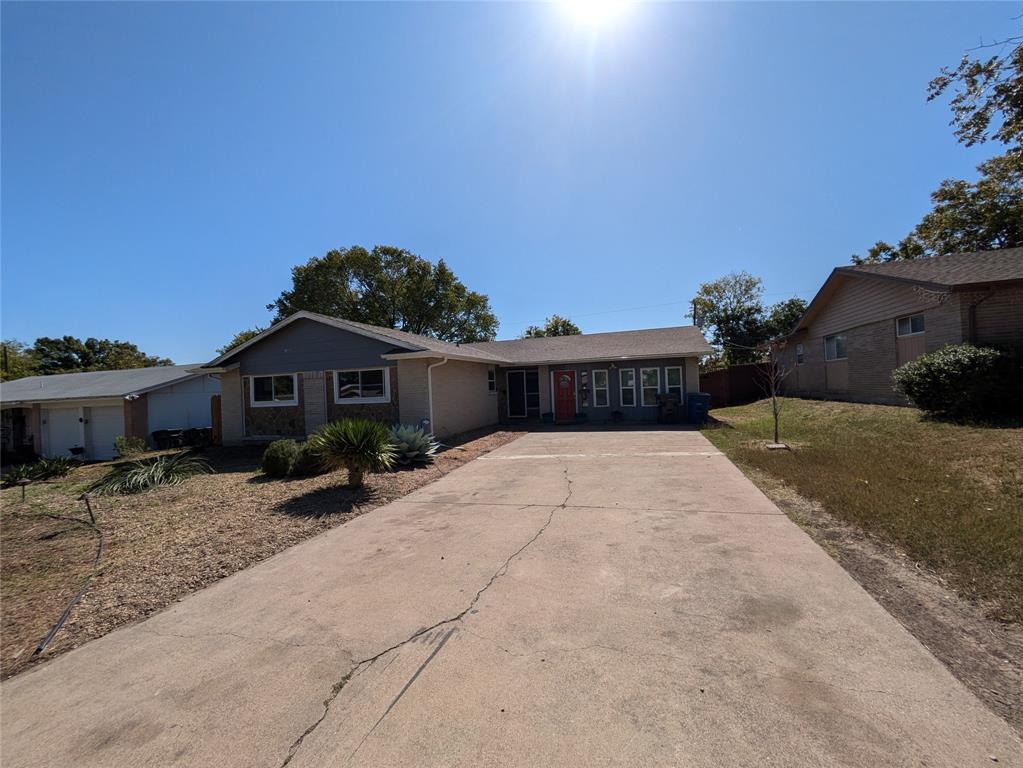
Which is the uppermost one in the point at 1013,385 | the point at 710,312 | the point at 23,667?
the point at 710,312

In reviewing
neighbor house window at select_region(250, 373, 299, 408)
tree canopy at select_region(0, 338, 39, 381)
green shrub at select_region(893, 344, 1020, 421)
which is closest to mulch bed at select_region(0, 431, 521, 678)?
neighbor house window at select_region(250, 373, 299, 408)

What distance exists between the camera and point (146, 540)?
18.4 feet

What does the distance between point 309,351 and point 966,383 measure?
56.4 feet

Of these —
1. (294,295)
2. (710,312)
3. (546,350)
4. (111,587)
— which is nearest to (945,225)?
(710,312)

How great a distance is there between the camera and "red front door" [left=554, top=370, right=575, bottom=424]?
58.6 feet

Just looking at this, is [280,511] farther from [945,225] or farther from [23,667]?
[945,225]

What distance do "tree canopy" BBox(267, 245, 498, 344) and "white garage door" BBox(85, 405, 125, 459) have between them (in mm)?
14165

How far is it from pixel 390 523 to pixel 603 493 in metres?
3.13

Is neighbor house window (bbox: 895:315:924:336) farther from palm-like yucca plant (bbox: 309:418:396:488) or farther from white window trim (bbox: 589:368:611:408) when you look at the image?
palm-like yucca plant (bbox: 309:418:396:488)

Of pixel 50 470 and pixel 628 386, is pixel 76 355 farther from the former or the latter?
pixel 628 386

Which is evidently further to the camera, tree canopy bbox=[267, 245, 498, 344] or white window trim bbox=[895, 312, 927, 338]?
tree canopy bbox=[267, 245, 498, 344]

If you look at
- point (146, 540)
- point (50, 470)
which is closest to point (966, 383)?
point (146, 540)

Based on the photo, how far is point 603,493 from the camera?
677 centimetres

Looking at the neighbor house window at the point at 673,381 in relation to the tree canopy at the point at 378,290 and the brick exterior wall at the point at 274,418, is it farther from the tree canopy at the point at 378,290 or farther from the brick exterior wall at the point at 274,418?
the tree canopy at the point at 378,290
